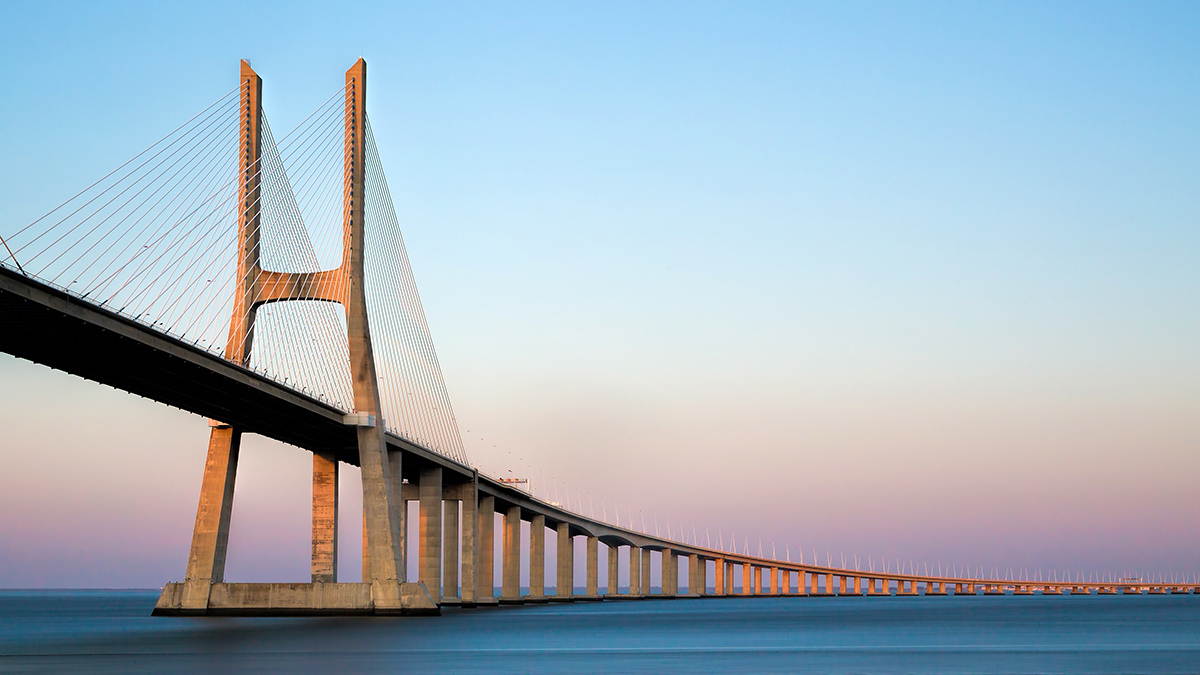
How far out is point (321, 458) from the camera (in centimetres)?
5697

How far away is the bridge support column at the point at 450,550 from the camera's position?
242 ft

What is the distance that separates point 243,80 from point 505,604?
47.0 metres

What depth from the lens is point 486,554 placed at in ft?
258

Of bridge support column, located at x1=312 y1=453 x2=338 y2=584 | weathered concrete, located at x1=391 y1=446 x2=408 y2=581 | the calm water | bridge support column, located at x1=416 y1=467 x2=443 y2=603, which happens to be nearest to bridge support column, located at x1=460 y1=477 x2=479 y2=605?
bridge support column, located at x1=416 y1=467 x2=443 y2=603

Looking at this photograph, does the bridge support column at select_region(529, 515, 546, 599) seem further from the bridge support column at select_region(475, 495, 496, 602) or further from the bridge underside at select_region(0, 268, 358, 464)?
the bridge underside at select_region(0, 268, 358, 464)

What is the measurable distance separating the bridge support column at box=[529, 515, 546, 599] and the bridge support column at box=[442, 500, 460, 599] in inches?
710

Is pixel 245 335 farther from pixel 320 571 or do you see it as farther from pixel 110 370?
pixel 320 571

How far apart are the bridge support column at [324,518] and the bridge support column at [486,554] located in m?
21.9

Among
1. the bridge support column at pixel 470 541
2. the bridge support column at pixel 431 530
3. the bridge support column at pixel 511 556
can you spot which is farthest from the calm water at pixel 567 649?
the bridge support column at pixel 511 556

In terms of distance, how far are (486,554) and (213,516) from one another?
101 ft

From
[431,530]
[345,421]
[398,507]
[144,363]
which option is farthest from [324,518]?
[144,363]

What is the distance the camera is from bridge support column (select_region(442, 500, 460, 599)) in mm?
73812

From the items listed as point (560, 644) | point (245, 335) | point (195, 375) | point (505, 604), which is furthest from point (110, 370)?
point (505, 604)

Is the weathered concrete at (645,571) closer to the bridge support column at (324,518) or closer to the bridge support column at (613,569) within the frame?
the bridge support column at (613,569)
